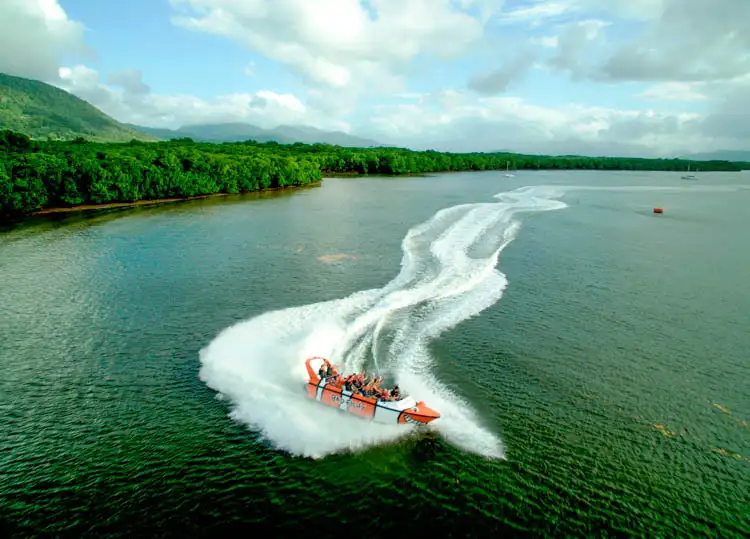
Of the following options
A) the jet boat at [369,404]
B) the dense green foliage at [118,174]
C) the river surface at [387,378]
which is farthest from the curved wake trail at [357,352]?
the dense green foliage at [118,174]

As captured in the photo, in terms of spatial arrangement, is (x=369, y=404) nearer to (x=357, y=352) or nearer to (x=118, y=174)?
(x=357, y=352)

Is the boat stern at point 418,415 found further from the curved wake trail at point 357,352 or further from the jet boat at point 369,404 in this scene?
the curved wake trail at point 357,352

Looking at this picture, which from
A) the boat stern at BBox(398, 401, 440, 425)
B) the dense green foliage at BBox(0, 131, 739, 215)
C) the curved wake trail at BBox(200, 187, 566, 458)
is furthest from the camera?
the dense green foliage at BBox(0, 131, 739, 215)

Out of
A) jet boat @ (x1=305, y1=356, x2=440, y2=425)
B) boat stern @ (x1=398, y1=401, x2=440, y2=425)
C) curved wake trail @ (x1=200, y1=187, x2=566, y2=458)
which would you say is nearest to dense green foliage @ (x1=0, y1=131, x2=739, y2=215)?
curved wake trail @ (x1=200, y1=187, x2=566, y2=458)

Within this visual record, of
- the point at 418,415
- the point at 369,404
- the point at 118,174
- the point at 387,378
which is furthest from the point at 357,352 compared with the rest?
the point at 118,174

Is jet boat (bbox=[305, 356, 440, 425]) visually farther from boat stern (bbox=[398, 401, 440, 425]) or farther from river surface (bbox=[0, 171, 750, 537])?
river surface (bbox=[0, 171, 750, 537])
